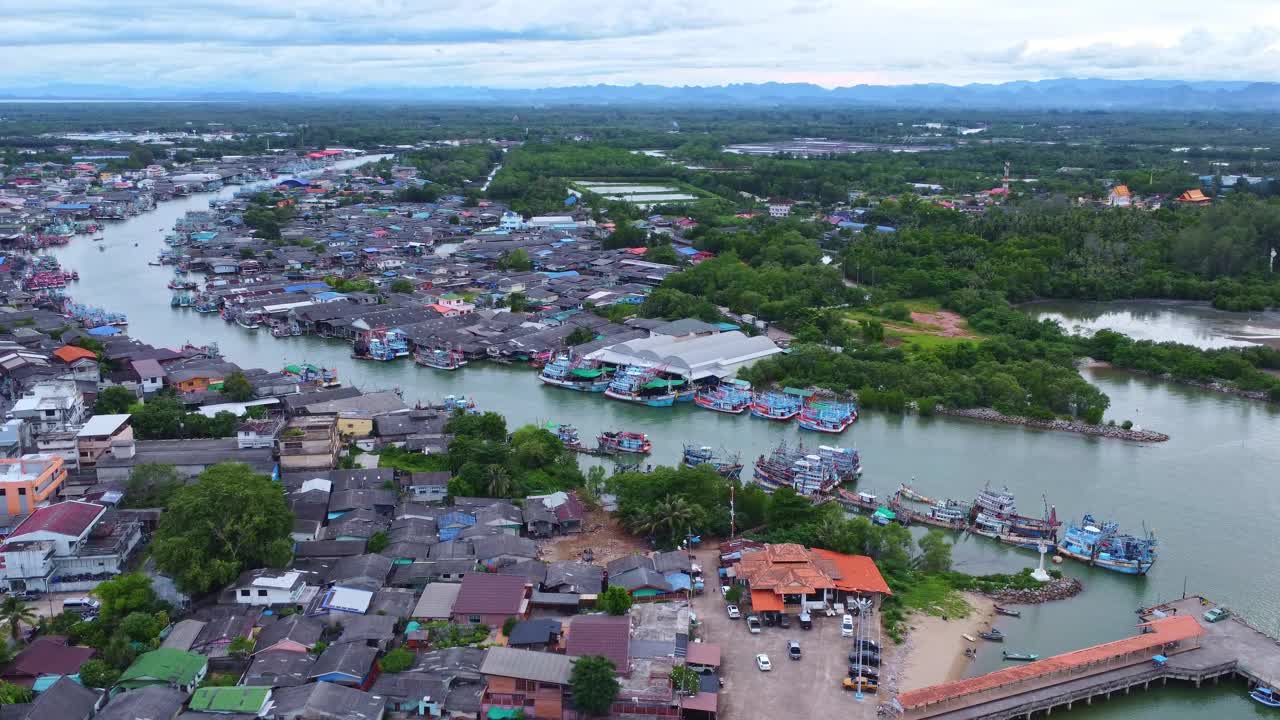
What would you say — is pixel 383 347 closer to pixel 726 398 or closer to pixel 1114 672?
pixel 726 398

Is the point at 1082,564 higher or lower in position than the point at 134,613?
lower

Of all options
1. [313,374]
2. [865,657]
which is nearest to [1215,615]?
[865,657]

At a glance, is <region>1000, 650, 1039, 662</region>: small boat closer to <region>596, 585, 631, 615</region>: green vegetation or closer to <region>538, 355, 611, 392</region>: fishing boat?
<region>596, 585, 631, 615</region>: green vegetation

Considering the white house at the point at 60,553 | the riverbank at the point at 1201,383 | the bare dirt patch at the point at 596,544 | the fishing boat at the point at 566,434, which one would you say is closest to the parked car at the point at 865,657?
the bare dirt patch at the point at 596,544

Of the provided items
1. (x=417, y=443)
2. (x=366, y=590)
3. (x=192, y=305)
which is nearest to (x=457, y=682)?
(x=366, y=590)

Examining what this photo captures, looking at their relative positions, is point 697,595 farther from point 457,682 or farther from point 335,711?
point 335,711

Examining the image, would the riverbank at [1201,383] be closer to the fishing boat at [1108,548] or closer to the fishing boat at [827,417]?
the fishing boat at [827,417]
